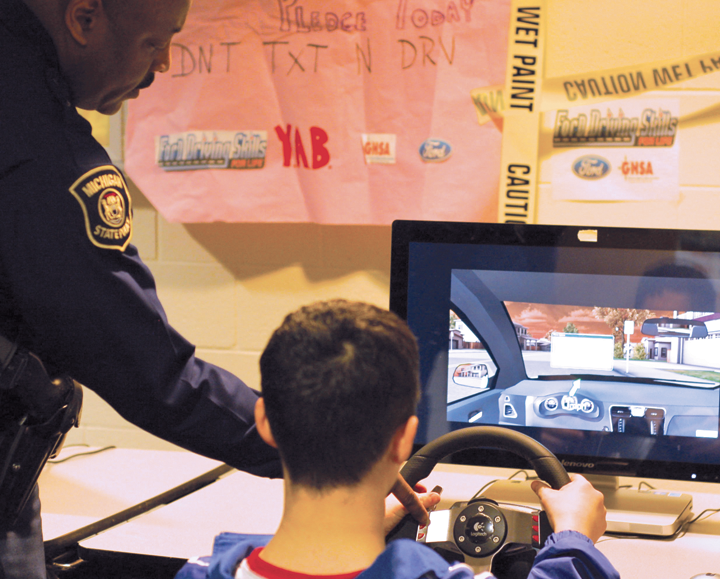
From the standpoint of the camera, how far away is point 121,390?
0.80 m

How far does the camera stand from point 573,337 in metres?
1.08

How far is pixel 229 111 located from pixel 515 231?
73 centimetres

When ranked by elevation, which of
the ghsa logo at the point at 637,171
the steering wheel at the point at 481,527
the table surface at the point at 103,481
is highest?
the ghsa logo at the point at 637,171

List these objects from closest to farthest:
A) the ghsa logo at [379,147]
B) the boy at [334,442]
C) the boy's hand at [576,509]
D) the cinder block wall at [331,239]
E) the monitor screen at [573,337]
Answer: the boy at [334,442] < the boy's hand at [576,509] < the monitor screen at [573,337] < the cinder block wall at [331,239] < the ghsa logo at [379,147]

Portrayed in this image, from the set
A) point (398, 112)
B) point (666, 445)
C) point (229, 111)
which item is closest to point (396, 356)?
point (666, 445)

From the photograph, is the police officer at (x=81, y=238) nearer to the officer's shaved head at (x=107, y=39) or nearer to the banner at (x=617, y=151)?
the officer's shaved head at (x=107, y=39)

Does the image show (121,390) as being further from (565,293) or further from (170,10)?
(565,293)

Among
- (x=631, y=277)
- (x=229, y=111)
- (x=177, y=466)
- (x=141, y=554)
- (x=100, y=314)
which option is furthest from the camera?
(x=229, y=111)

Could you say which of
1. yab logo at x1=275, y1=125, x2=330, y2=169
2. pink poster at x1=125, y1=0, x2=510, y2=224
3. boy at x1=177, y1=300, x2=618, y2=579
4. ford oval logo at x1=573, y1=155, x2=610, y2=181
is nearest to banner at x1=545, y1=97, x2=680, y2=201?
ford oval logo at x1=573, y1=155, x2=610, y2=181

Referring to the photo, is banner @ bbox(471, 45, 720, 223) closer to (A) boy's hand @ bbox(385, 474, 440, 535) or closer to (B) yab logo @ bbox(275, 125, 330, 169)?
(B) yab logo @ bbox(275, 125, 330, 169)

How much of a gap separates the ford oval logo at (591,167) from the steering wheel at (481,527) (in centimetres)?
75

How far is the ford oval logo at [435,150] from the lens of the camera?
1.38m

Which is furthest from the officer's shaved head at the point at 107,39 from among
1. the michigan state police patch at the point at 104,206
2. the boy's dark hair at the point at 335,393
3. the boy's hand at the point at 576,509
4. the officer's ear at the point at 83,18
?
the boy's hand at the point at 576,509

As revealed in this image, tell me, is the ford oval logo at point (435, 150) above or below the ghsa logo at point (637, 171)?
above
